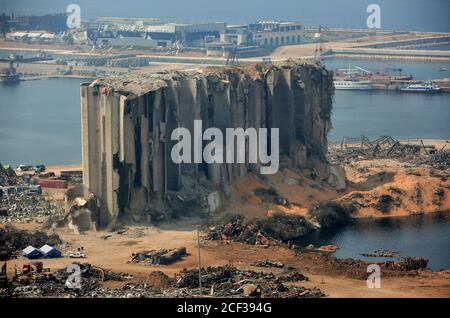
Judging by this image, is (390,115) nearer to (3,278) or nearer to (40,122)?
(40,122)

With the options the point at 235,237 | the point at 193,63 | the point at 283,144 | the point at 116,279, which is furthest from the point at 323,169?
the point at 193,63

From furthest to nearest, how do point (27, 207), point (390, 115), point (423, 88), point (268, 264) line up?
1. point (423, 88)
2. point (390, 115)
3. point (27, 207)
4. point (268, 264)

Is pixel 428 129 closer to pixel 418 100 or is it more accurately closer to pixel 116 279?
pixel 418 100

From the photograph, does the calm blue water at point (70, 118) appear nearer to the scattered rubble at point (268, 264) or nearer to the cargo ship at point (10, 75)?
the cargo ship at point (10, 75)

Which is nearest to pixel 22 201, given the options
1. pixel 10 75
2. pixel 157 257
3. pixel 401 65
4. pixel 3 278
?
pixel 157 257

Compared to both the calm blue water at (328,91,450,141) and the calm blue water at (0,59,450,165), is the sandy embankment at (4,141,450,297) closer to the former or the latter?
the calm blue water at (0,59,450,165)
